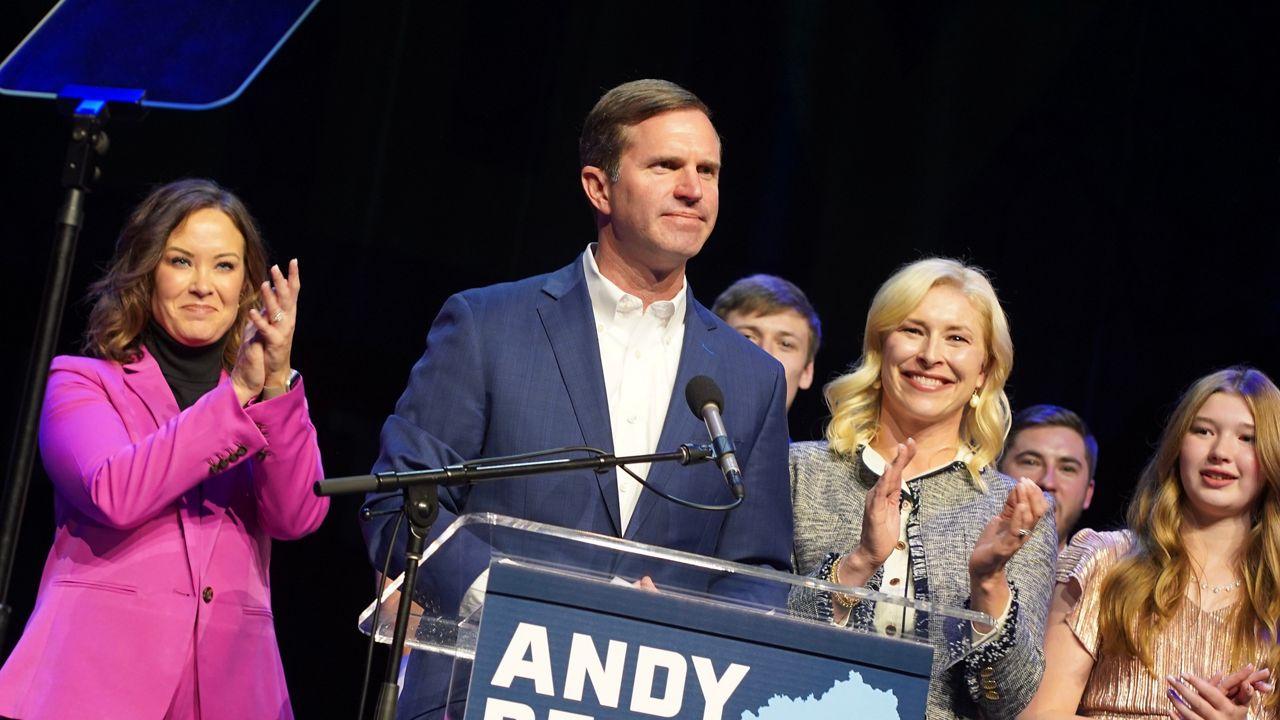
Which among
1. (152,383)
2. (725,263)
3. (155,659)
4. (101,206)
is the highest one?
(725,263)

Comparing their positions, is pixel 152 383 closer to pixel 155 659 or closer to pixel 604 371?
pixel 155 659

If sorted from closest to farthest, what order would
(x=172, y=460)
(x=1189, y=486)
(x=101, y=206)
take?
(x=172, y=460) < (x=1189, y=486) < (x=101, y=206)

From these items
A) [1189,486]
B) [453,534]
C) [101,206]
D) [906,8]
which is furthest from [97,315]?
[906,8]

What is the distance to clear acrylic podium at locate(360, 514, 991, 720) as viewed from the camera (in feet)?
5.77

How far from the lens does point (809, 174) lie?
17.1 feet

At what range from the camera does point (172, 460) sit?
258cm

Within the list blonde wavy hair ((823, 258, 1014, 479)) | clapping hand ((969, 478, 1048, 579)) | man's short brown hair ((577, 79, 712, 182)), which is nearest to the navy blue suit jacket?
man's short brown hair ((577, 79, 712, 182))

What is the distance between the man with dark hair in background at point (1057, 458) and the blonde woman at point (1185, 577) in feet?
3.49

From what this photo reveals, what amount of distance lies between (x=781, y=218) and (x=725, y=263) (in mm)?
282

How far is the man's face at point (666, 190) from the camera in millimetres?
2631

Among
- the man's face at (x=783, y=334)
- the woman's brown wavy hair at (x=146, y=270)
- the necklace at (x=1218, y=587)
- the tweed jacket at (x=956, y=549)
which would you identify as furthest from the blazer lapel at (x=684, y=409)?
the man's face at (x=783, y=334)

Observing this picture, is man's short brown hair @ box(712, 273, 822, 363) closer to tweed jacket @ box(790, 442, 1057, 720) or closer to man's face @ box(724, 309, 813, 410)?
man's face @ box(724, 309, 813, 410)

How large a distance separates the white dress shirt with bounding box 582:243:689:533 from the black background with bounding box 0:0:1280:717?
6.67ft

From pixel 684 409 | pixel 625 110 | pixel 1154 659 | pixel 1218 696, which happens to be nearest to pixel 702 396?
pixel 684 409
